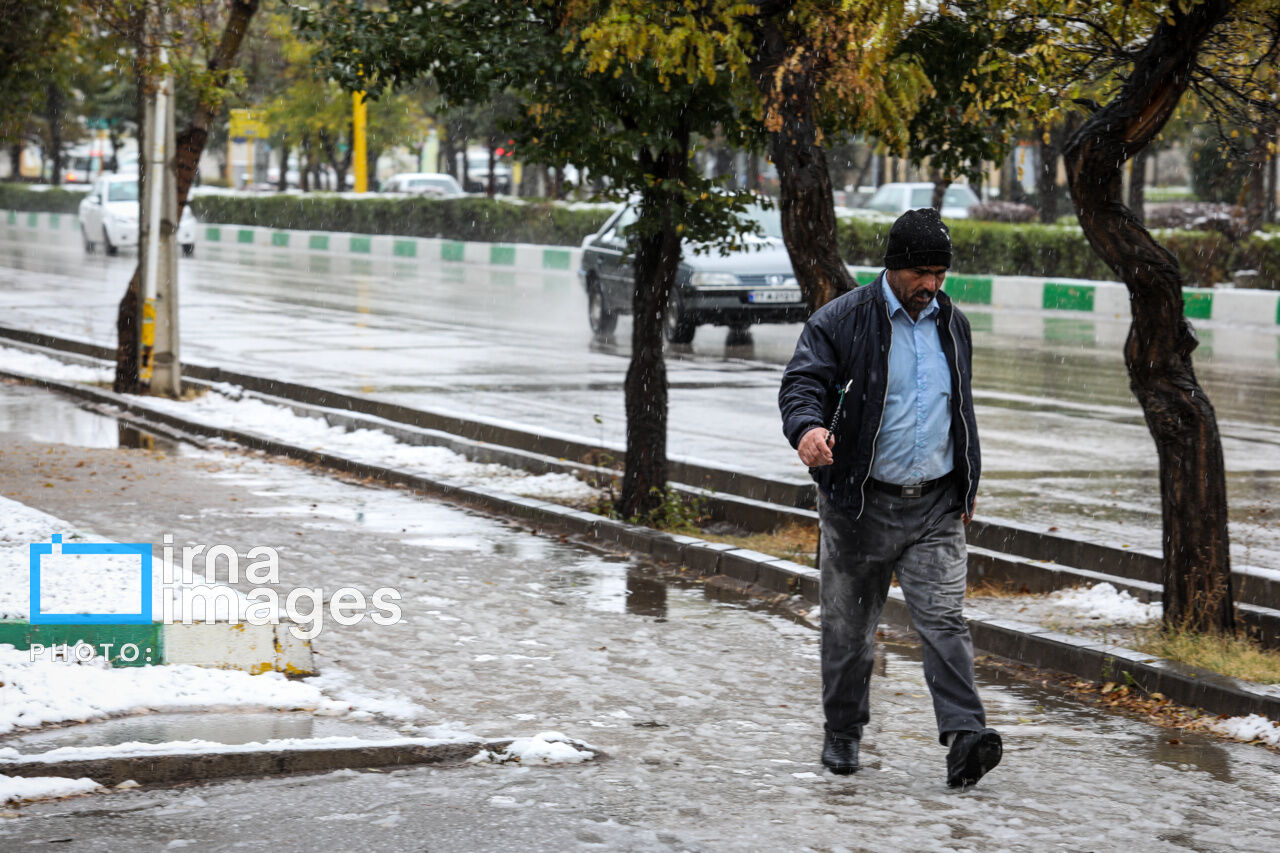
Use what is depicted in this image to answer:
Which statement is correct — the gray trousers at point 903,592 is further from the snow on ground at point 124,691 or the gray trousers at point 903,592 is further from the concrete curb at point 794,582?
the snow on ground at point 124,691

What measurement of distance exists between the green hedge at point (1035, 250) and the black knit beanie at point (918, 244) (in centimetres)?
2232

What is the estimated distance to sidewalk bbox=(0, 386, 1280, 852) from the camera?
4668 mm

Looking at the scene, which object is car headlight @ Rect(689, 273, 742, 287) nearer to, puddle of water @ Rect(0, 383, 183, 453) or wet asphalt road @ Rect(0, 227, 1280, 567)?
wet asphalt road @ Rect(0, 227, 1280, 567)

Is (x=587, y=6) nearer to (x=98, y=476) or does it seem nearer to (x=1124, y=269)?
(x=1124, y=269)

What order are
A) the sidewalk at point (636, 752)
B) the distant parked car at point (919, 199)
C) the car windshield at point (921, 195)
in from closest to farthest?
the sidewalk at point (636, 752) < the distant parked car at point (919, 199) < the car windshield at point (921, 195)

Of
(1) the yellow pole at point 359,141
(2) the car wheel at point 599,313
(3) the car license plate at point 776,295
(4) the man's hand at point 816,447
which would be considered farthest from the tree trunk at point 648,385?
(1) the yellow pole at point 359,141

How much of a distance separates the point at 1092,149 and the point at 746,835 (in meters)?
3.33

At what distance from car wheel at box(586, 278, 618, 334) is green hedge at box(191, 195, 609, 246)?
14211mm

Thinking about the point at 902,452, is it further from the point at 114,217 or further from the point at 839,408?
the point at 114,217

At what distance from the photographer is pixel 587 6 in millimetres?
8797

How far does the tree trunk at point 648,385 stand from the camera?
981cm

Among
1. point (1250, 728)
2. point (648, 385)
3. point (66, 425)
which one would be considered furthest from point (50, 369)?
point (1250, 728)

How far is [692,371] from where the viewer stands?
17797mm

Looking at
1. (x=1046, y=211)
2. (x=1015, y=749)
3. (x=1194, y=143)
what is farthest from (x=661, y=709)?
(x=1194, y=143)
